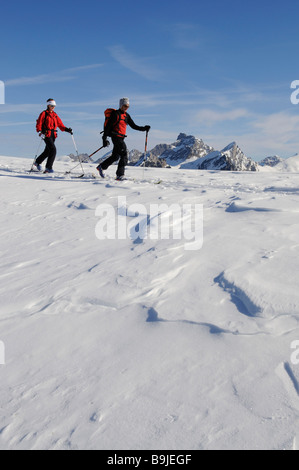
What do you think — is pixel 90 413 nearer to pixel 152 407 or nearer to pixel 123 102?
pixel 152 407

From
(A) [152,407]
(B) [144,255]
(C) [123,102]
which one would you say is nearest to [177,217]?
(B) [144,255]

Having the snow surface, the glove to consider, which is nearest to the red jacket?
the glove

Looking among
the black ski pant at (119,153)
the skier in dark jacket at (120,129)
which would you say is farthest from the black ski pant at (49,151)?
the black ski pant at (119,153)

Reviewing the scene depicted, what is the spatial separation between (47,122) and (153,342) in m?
8.80

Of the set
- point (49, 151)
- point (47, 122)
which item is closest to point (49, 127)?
point (47, 122)

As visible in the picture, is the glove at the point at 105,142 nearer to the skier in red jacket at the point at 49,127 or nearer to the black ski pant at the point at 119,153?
the black ski pant at the point at 119,153

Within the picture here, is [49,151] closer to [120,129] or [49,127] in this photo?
[49,127]

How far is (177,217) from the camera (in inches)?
204

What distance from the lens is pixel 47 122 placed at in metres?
9.86

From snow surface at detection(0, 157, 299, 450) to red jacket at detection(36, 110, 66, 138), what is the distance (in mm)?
6140

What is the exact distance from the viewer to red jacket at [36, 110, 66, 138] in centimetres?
978

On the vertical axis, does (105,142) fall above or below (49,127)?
below

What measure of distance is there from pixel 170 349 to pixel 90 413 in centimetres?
66

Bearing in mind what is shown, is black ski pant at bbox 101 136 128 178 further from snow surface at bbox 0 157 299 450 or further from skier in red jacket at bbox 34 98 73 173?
snow surface at bbox 0 157 299 450
